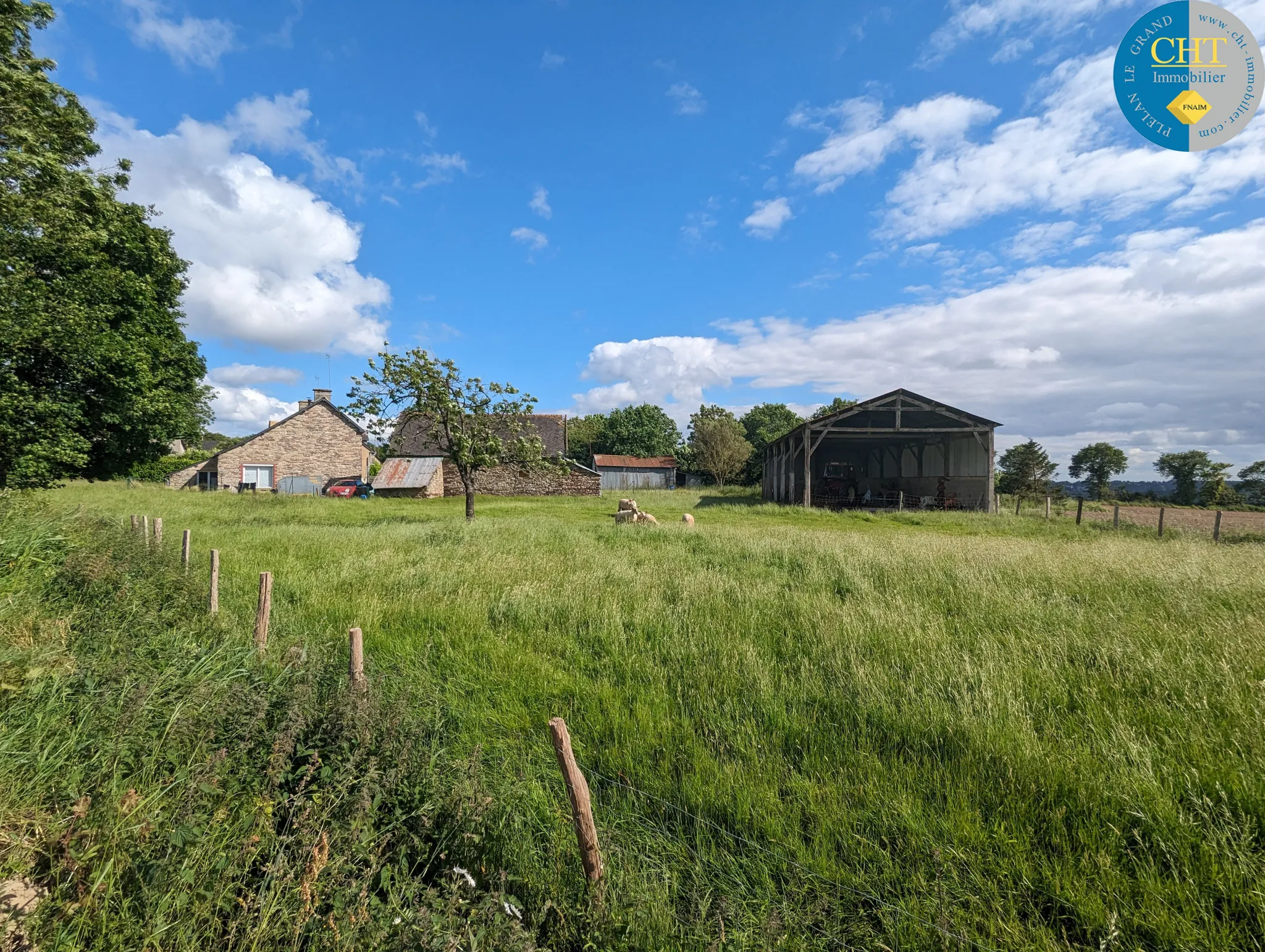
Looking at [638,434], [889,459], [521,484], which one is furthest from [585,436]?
[889,459]

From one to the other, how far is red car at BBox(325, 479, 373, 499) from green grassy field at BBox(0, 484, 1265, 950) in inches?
1070

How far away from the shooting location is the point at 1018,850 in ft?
9.16

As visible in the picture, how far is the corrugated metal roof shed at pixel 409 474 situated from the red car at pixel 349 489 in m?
0.66

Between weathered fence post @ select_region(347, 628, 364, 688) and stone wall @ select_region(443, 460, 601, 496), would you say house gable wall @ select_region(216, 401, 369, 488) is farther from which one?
weathered fence post @ select_region(347, 628, 364, 688)

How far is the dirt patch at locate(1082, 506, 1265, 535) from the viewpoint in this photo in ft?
56.7

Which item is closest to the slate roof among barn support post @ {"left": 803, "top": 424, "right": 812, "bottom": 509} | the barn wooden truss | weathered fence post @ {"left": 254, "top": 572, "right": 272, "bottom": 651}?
the barn wooden truss

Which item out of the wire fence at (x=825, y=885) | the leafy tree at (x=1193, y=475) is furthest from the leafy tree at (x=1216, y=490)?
the wire fence at (x=825, y=885)

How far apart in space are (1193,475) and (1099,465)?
7.81m

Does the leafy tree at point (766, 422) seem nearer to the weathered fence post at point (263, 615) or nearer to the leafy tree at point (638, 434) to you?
the leafy tree at point (638, 434)

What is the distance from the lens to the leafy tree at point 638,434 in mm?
69875

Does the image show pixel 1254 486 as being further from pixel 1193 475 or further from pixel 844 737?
pixel 844 737

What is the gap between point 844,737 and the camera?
3.83 m

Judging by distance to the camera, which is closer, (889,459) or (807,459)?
(807,459)

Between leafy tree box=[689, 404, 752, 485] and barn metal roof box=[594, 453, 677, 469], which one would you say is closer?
leafy tree box=[689, 404, 752, 485]
